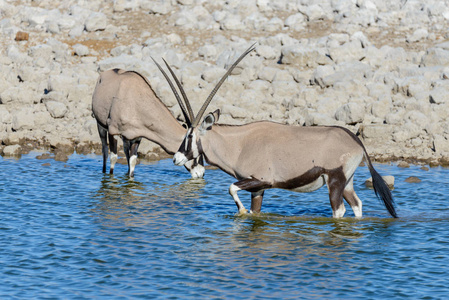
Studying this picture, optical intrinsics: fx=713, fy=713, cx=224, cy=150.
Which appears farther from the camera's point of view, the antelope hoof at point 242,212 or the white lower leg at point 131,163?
the white lower leg at point 131,163

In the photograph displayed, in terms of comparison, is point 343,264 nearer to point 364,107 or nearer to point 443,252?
point 443,252

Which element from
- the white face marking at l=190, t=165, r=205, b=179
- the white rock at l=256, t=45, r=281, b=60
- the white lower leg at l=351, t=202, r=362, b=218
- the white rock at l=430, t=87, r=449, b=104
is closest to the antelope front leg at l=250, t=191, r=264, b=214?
the white lower leg at l=351, t=202, r=362, b=218

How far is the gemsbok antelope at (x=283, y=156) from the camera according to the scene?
10586 millimetres

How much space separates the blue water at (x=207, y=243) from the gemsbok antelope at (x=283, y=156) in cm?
62

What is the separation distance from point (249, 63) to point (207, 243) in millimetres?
13191

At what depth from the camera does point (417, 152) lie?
17.7 meters

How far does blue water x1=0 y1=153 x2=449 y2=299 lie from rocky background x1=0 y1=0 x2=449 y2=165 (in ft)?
14.1

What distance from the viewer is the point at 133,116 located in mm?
14953

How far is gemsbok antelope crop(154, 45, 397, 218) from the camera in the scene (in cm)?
1059

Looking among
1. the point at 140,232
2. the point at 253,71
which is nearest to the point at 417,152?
the point at 253,71

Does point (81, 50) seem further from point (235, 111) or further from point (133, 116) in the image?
point (133, 116)

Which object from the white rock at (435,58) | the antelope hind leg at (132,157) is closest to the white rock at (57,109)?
the antelope hind leg at (132,157)

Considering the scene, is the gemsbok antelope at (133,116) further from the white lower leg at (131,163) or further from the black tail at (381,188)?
the black tail at (381,188)

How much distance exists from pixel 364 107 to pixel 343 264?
11.4 meters
